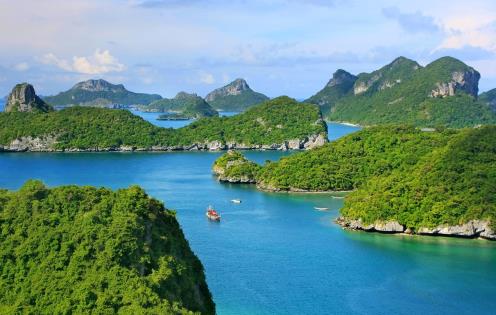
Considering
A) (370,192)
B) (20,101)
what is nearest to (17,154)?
(20,101)

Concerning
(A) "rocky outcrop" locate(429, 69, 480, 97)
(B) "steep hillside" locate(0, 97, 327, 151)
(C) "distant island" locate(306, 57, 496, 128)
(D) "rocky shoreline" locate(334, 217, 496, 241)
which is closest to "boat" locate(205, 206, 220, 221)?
(D) "rocky shoreline" locate(334, 217, 496, 241)

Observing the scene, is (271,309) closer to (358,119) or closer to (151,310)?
(151,310)

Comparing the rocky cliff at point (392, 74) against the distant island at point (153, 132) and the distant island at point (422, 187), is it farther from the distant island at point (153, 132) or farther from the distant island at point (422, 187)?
the distant island at point (422, 187)

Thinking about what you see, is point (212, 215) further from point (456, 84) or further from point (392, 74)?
point (392, 74)

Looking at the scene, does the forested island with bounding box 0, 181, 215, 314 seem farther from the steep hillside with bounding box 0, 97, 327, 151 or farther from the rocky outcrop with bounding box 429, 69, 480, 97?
the rocky outcrop with bounding box 429, 69, 480, 97

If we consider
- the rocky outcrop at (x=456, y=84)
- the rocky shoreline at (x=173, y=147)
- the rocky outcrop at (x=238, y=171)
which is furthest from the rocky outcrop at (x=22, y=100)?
the rocky outcrop at (x=456, y=84)
